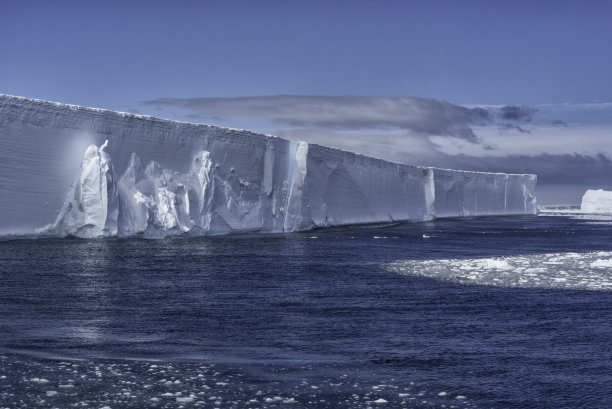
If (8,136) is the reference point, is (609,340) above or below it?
below

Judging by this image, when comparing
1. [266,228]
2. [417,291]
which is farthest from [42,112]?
[417,291]

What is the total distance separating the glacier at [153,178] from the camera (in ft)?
53.6

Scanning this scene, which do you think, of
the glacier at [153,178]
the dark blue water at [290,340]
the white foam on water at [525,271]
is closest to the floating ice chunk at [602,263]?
the white foam on water at [525,271]

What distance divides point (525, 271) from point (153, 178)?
34.0 feet

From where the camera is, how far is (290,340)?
6008mm

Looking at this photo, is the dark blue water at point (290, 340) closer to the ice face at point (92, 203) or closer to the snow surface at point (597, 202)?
the ice face at point (92, 203)

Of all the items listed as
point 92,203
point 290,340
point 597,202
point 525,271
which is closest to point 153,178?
point 92,203

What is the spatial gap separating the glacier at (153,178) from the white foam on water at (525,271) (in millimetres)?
7508

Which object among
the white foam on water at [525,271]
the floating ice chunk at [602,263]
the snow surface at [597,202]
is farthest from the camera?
the snow surface at [597,202]

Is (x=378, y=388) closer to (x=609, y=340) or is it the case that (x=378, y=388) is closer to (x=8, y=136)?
(x=609, y=340)

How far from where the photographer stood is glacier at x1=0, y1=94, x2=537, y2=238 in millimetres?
16344

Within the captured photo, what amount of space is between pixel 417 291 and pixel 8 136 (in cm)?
1051

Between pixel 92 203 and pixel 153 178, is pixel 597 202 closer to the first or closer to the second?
pixel 153 178

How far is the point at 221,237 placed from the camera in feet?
65.1
